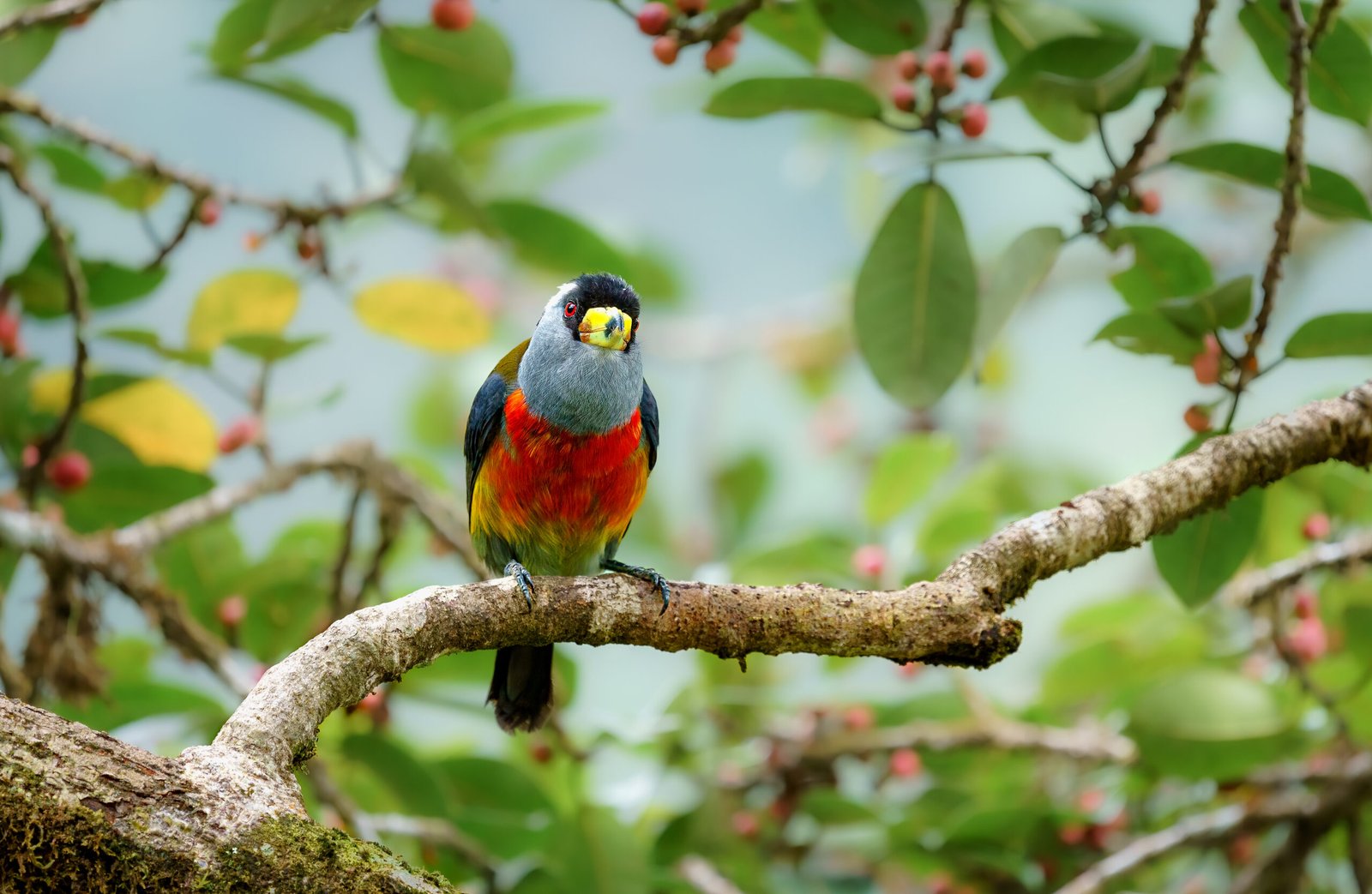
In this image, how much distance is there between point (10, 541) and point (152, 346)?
60 cm

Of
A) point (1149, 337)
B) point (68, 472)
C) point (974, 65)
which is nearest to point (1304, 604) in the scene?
point (1149, 337)

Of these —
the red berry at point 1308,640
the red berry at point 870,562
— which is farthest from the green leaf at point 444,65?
the red berry at point 1308,640

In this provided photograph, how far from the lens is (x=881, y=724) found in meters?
3.82

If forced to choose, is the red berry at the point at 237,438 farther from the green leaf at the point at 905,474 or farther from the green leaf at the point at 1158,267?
the green leaf at the point at 1158,267

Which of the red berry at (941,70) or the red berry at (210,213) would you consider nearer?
the red berry at (941,70)

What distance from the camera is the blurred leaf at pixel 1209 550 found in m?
2.55

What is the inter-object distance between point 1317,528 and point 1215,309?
134cm

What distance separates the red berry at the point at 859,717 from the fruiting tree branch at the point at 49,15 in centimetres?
270

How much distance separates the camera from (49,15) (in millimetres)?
2820

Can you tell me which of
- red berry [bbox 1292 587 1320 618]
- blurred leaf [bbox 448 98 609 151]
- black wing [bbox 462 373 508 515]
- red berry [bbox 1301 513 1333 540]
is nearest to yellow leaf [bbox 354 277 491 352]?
blurred leaf [bbox 448 98 609 151]

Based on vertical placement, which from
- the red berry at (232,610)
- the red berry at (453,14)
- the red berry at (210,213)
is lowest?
the red berry at (232,610)

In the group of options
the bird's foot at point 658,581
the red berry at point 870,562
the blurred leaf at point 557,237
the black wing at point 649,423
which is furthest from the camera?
the red berry at point 870,562

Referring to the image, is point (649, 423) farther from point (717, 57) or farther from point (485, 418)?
point (717, 57)

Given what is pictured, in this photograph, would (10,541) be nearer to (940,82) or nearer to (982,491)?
(940,82)
